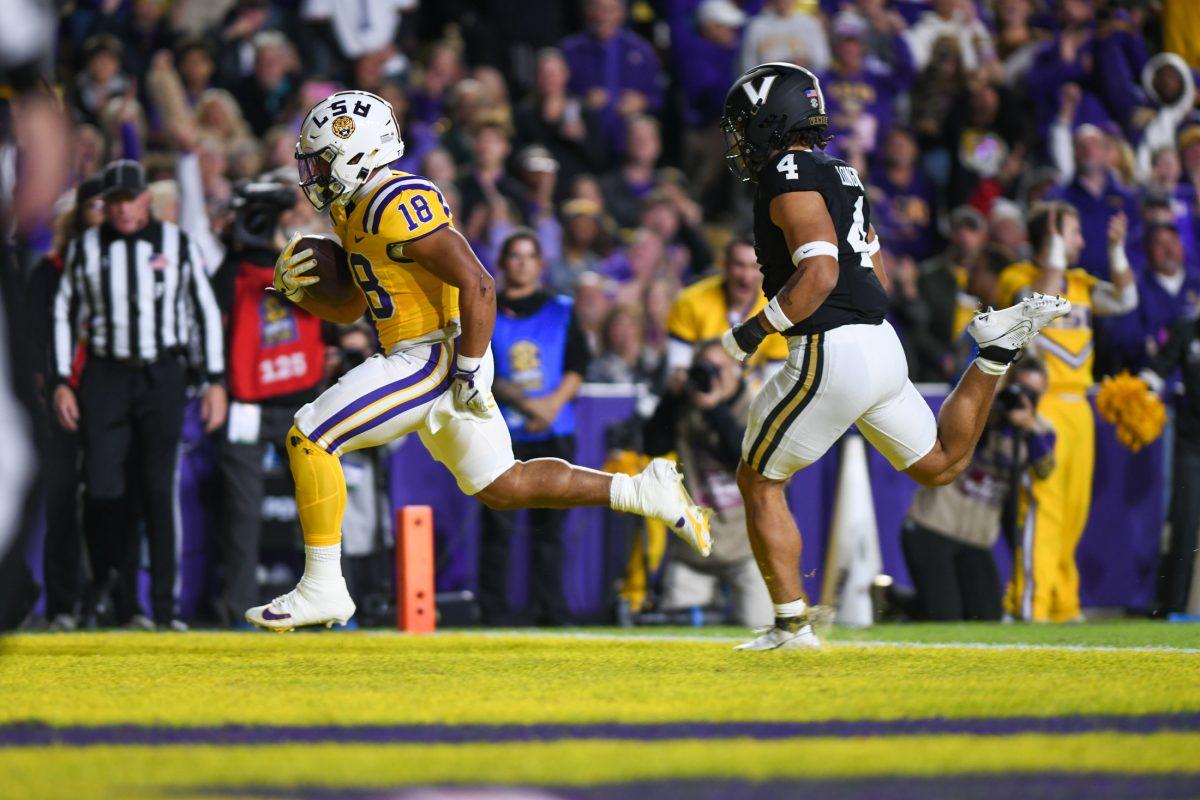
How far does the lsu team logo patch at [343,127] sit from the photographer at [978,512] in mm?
4538

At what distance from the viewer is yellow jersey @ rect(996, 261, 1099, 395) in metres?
10.7

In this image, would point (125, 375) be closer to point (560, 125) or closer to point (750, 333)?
point (750, 333)

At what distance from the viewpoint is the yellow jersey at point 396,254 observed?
6.71 metres

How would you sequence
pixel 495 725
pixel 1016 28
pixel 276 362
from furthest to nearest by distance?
pixel 1016 28 < pixel 276 362 < pixel 495 725

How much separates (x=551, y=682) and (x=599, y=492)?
137 cm

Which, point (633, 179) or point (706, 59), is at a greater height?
point (706, 59)

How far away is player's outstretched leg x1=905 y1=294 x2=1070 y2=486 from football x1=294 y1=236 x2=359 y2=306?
2.32m

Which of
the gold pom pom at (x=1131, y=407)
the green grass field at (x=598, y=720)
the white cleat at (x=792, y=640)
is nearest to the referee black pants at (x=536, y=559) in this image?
the green grass field at (x=598, y=720)

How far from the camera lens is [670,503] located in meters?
7.16

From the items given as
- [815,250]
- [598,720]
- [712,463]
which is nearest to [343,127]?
[815,250]

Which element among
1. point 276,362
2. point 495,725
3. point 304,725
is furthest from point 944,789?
point 276,362

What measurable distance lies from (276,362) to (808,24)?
634 cm

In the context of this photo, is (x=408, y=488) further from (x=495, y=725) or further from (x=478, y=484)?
(x=495, y=725)

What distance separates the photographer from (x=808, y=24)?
572 inches
